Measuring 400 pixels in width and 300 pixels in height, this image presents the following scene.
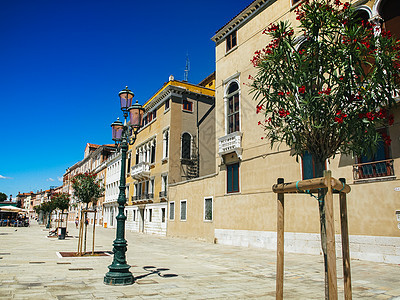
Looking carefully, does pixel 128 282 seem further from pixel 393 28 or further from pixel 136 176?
pixel 136 176

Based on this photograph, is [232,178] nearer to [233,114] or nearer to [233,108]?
[233,114]

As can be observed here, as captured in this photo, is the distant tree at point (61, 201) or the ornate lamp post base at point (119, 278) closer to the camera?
the ornate lamp post base at point (119, 278)

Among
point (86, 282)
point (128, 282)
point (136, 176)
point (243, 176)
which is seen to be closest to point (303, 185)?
point (128, 282)

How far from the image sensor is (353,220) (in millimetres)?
12250

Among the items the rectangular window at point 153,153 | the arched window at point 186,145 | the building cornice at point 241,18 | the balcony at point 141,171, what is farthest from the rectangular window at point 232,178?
the balcony at point 141,171

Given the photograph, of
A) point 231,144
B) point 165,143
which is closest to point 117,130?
point 231,144

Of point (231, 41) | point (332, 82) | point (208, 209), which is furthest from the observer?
point (208, 209)

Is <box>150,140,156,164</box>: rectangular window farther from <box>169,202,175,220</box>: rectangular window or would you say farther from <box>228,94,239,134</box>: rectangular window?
<box>228,94,239,134</box>: rectangular window

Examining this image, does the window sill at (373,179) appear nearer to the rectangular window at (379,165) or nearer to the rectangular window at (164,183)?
the rectangular window at (379,165)

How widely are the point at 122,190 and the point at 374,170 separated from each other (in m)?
9.27

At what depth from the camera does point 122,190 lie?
8359mm

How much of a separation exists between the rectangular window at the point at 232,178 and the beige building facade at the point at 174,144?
30.3 feet

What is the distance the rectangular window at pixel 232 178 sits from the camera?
62.5ft

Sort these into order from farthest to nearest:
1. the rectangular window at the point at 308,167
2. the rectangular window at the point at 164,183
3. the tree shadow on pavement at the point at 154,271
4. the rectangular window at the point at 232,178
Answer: the rectangular window at the point at 164,183
the rectangular window at the point at 232,178
the rectangular window at the point at 308,167
the tree shadow on pavement at the point at 154,271
